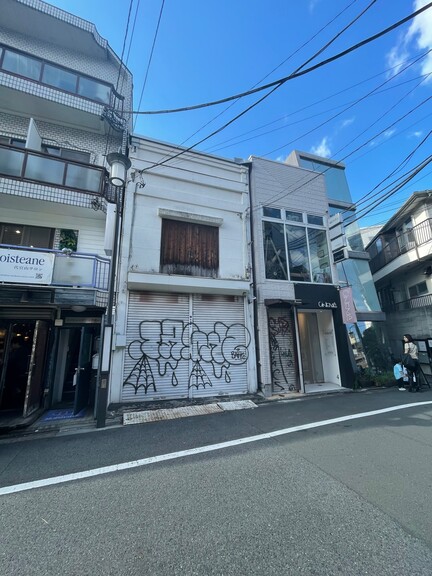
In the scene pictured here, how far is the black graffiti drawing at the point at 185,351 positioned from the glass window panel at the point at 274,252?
8.61 ft

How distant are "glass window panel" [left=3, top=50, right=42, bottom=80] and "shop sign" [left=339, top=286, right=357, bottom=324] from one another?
44.3 feet

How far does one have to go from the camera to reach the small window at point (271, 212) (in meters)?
10.7

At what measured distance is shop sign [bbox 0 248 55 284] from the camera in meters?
6.07

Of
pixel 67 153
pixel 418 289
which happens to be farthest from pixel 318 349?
pixel 67 153

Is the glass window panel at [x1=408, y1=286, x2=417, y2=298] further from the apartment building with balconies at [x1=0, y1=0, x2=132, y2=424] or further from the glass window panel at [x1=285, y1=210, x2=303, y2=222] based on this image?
the apartment building with balconies at [x1=0, y1=0, x2=132, y2=424]

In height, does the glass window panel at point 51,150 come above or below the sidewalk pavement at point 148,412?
above

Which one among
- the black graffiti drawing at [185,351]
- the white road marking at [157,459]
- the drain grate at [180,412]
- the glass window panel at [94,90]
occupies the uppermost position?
the glass window panel at [94,90]

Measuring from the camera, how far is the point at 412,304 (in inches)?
611

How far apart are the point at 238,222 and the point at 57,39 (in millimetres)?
9892

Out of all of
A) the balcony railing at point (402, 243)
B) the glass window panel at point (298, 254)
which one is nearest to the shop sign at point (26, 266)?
the glass window panel at point (298, 254)

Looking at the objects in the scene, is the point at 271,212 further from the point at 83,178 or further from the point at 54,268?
the point at 54,268

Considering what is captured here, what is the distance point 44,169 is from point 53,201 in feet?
3.56

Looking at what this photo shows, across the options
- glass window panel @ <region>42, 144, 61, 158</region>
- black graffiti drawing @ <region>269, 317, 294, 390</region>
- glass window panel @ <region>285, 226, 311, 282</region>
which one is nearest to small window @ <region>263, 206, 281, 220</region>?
glass window panel @ <region>285, 226, 311, 282</region>

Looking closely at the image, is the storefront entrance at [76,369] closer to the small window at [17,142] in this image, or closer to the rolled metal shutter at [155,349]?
the rolled metal shutter at [155,349]
